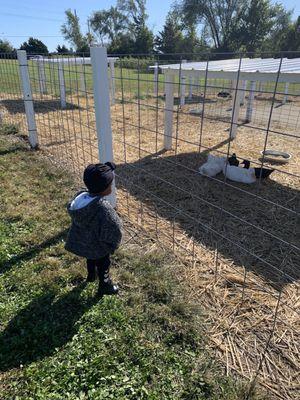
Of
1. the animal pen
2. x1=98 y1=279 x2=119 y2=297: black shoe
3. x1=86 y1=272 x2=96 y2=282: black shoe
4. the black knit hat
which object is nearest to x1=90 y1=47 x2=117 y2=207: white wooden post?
the animal pen

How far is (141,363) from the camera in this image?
2158 millimetres

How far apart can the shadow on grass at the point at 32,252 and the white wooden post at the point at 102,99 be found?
2.92ft

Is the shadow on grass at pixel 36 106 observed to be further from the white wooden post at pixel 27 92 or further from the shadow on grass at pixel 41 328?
the shadow on grass at pixel 41 328

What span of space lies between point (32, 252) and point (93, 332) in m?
1.16

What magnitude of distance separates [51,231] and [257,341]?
213 centimetres

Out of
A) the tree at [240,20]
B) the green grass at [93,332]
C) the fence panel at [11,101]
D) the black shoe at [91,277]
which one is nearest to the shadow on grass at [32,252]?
the green grass at [93,332]

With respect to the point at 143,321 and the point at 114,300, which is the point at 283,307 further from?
the point at 114,300

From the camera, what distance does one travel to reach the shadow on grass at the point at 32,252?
303 cm


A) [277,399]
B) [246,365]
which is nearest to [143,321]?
[246,365]

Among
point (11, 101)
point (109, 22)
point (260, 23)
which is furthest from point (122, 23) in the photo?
point (11, 101)

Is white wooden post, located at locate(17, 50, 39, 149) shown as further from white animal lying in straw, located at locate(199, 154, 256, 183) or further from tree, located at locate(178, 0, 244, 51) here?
tree, located at locate(178, 0, 244, 51)

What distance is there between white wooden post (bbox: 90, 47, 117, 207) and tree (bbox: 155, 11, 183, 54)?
52.2 metres

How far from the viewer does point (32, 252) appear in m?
3.22

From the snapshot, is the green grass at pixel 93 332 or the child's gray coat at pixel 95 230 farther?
the child's gray coat at pixel 95 230
